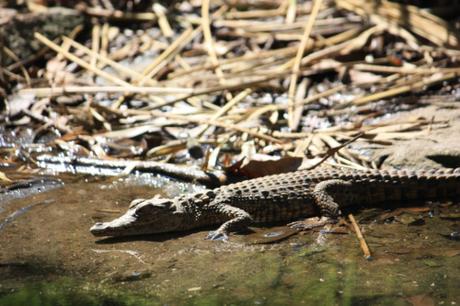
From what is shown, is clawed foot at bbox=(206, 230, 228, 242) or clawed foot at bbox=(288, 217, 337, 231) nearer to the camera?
clawed foot at bbox=(206, 230, 228, 242)

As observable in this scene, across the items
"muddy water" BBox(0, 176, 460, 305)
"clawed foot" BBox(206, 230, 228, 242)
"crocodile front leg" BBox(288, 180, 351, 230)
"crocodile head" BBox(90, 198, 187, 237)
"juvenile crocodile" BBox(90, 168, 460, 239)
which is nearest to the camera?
"muddy water" BBox(0, 176, 460, 305)

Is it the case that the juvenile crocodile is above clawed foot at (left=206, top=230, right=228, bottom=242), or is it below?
above

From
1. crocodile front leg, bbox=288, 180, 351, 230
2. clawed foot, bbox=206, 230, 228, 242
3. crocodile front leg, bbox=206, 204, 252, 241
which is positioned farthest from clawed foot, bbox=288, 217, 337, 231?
clawed foot, bbox=206, 230, 228, 242

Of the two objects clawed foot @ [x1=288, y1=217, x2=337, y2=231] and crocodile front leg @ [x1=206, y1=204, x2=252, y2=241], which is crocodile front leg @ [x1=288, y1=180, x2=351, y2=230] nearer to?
clawed foot @ [x1=288, y1=217, x2=337, y2=231]

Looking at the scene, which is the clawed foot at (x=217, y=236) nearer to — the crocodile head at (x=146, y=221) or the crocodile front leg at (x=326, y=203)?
the crocodile head at (x=146, y=221)

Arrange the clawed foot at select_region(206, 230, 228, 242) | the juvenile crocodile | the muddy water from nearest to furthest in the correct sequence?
1. the muddy water
2. the clawed foot at select_region(206, 230, 228, 242)
3. the juvenile crocodile

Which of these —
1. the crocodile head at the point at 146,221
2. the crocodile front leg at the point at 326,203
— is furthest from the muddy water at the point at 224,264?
the crocodile front leg at the point at 326,203

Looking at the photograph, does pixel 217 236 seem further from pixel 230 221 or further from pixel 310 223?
pixel 310 223

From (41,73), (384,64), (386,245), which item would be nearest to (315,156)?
(386,245)
